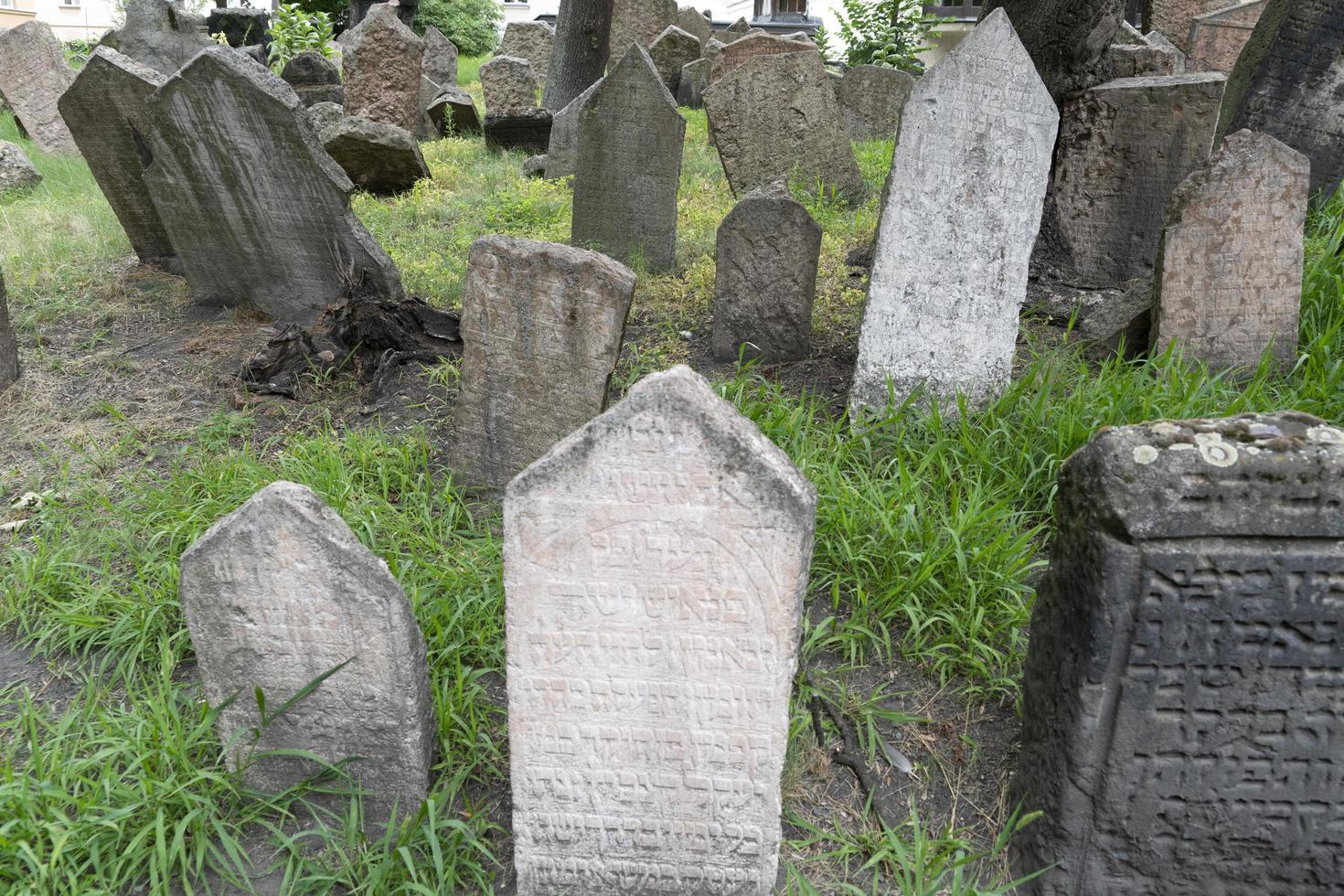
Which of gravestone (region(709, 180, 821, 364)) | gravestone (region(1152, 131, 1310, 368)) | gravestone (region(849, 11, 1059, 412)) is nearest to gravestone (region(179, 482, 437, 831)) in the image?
gravestone (region(849, 11, 1059, 412))

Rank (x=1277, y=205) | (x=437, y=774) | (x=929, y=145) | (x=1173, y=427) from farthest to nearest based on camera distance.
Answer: (x=1277, y=205)
(x=929, y=145)
(x=437, y=774)
(x=1173, y=427)

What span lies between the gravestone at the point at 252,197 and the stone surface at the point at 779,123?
9.58 ft

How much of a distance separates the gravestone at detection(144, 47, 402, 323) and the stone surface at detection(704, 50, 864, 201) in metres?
2.92

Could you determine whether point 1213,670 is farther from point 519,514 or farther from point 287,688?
point 287,688

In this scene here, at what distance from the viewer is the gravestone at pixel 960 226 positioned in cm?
354

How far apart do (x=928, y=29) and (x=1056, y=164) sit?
762 centimetres

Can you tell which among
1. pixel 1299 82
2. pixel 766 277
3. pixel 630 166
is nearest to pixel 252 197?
pixel 630 166

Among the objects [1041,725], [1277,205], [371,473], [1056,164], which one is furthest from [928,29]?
[1041,725]

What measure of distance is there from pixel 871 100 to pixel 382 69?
15.8 ft

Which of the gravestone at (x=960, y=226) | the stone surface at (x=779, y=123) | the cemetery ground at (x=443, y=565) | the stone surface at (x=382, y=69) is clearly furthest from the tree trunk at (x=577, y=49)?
the gravestone at (x=960, y=226)

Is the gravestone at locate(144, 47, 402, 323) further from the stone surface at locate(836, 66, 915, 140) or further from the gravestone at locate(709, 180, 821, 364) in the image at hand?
the stone surface at locate(836, 66, 915, 140)

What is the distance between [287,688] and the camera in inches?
93.4

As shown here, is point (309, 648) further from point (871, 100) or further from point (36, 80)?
point (36, 80)

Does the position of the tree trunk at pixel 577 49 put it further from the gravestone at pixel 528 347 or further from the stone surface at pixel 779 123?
the gravestone at pixel 528 347
